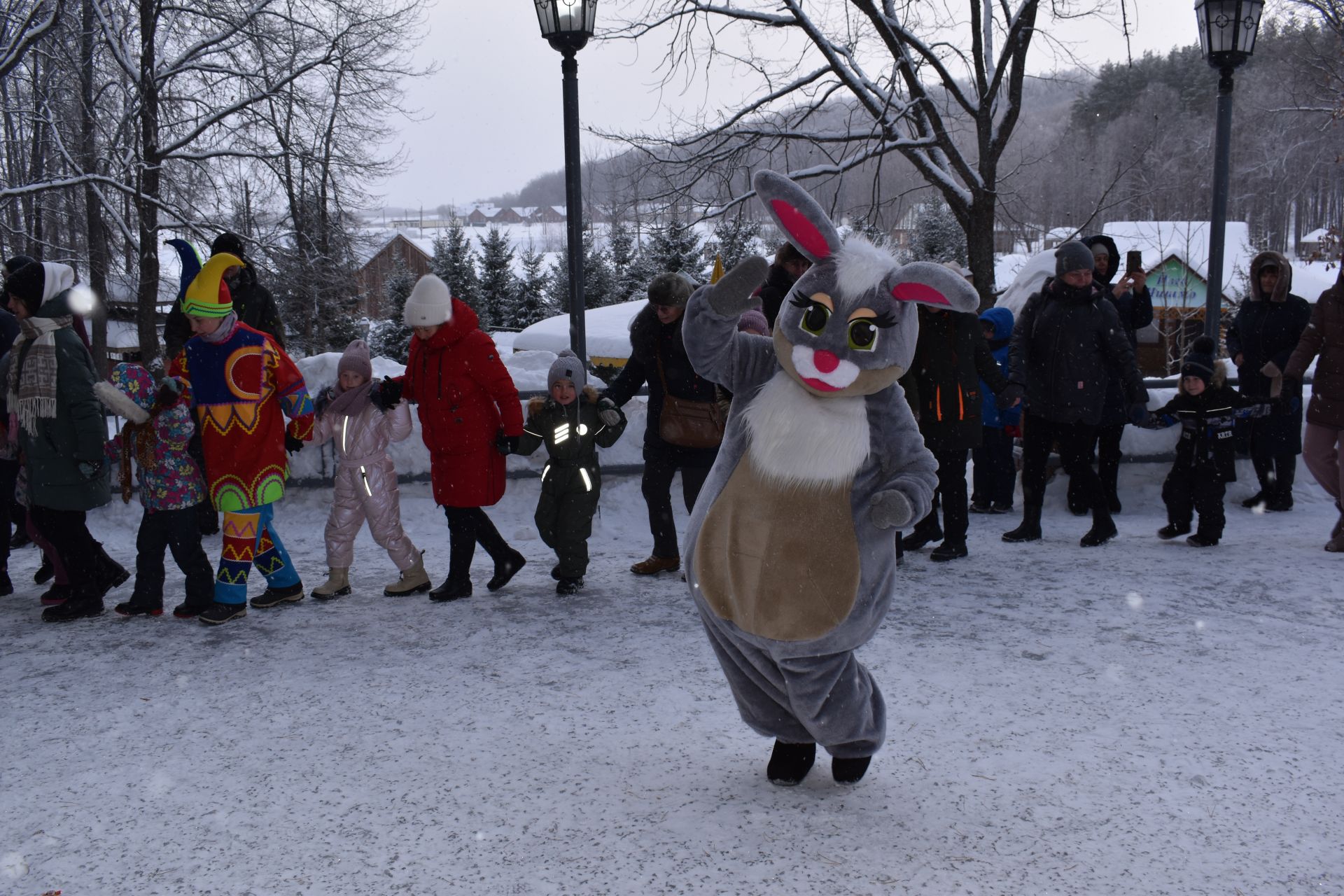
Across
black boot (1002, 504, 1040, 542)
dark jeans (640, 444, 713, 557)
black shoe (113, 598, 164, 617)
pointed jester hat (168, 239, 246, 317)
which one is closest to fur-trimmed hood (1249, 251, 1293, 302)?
black boot (1002, 504, 1040, 542)

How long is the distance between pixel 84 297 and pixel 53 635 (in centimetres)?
173

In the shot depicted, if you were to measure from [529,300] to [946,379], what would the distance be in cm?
2448

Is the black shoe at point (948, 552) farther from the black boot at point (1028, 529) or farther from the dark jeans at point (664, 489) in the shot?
the dark jeans at point (664, 489)

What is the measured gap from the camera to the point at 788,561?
297 cm

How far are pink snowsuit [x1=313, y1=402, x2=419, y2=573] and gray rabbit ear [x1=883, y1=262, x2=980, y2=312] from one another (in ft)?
10.8

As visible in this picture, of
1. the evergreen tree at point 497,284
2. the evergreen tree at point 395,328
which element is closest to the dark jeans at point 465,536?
the evergreen tree at point 395,328

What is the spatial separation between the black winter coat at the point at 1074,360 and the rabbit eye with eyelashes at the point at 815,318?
3.79 meters

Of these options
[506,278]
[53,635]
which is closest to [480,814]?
[53,635]

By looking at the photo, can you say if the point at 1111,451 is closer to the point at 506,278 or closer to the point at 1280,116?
the point at 506,278

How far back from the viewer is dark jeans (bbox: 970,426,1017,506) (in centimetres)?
747

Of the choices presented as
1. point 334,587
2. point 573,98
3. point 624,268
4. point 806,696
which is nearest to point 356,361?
point 334,587

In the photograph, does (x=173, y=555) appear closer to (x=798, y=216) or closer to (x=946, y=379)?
(x=798, y=216)

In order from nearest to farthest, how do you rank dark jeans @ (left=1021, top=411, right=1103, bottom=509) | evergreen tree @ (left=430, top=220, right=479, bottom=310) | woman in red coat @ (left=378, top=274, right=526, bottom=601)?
woman in red coat @ (left=378, top=274, right=526, bottom=601), dark jeans @ (left=1021, top=411, right=1103, bottom=509), evergreen tree @ (left=430, top=220, right=479, bottom=310)

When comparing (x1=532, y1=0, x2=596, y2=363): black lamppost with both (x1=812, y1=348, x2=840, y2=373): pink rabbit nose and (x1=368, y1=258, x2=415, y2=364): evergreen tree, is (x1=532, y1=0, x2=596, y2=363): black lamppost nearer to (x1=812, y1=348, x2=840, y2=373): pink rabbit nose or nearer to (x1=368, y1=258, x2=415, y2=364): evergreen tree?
(x1=812, y1=348, x2=840, y2=373): pink rabbit nose
